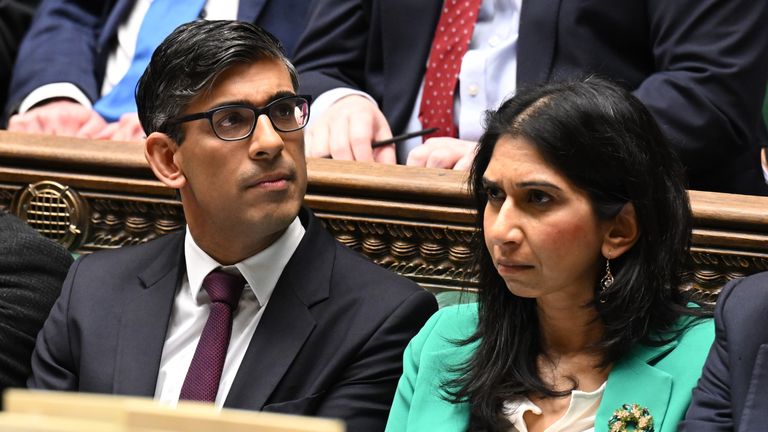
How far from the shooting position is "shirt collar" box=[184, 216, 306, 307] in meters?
1.86

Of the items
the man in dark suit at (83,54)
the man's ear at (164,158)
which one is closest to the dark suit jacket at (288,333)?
the man's ear at (164,158)

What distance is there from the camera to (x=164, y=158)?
1914 millimetres

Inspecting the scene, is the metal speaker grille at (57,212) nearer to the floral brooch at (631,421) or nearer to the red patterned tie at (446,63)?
→ the red patterned tie at (446,63)

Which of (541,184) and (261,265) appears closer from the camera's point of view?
(541,184)

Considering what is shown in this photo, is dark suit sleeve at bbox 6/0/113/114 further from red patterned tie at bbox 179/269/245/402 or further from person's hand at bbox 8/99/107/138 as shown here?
red patterned tie at bbox 179/269/245/402

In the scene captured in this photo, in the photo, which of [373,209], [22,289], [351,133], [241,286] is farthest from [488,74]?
[22,289]

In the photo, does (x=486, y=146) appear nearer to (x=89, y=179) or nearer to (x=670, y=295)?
(x=670, y=295)

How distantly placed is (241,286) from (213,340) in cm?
10

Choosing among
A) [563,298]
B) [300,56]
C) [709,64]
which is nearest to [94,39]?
[300,56]

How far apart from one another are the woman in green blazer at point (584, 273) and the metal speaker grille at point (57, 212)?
2.78 ft

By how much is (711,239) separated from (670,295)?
0.33 m

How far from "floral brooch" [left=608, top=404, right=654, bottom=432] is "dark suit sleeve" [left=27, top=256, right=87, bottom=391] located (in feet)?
2.65

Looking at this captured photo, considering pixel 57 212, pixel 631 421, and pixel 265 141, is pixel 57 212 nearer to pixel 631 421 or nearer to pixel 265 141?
pixel 265 141

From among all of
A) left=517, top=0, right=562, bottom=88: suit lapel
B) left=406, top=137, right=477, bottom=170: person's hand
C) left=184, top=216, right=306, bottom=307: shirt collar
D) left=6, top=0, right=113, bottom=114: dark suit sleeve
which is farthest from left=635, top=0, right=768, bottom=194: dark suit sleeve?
left=6, top=0, right=113, bottom=114: dark suit sleeve
